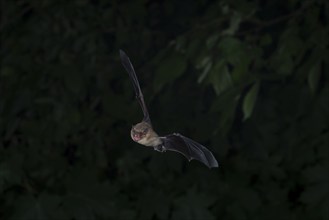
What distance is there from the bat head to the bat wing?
0.12 ft

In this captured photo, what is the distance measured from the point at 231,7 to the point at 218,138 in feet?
2.43

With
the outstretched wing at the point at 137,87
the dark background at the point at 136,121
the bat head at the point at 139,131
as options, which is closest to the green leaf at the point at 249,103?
the dark background at the point at 136,121

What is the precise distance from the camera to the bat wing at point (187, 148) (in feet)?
2.56

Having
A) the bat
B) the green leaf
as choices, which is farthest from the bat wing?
the green leaf

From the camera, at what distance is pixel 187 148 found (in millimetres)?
784

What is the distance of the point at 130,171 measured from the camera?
9.68 feet

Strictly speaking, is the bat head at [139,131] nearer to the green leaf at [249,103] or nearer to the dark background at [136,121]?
the green leaf at [249,103]

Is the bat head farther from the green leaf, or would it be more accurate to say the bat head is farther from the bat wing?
the green leaf

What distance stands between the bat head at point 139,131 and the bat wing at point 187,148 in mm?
36

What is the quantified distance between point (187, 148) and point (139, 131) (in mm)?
85

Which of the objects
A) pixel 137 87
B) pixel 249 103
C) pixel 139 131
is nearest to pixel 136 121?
pixel 249 103

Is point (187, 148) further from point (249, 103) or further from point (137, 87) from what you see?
point (249, 103)

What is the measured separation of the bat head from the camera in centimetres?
70

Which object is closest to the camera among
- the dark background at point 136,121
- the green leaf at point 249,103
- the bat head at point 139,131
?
the bat head at point 139,131
